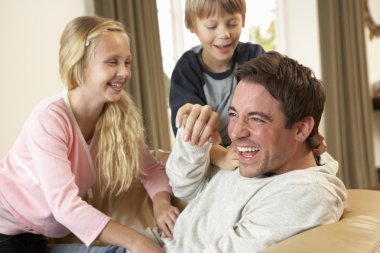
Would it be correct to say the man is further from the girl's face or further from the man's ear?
the girl's face

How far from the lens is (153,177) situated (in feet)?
5.97

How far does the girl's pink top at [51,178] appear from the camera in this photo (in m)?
1.47

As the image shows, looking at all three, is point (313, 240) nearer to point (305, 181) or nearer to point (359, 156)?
point (305, 181)

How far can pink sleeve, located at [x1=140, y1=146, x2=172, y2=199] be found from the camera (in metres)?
1.79

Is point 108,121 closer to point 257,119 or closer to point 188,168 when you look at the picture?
point 188,168

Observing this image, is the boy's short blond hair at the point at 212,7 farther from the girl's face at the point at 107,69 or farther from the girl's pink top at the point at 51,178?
the girl's pink top at the point at 51,178

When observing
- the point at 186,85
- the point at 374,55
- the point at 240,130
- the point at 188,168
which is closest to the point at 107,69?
the point at 186,85

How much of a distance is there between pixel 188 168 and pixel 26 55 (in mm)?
1776

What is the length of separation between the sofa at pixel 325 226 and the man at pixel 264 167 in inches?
2.3

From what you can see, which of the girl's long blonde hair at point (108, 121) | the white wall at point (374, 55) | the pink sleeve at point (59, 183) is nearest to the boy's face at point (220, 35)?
the girl's long blonde hair at point (108, 121)

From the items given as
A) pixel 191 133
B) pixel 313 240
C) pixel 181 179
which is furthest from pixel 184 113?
pixel 313 240

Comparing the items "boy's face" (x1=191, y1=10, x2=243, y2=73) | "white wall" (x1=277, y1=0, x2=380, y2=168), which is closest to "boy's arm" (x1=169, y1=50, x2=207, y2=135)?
"boy's face" (x1=191, y1=10, x2=243, y2=73)

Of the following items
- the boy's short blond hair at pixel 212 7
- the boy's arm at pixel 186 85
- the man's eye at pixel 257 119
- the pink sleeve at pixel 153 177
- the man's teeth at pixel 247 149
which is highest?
the boy's short blond hair at pixel 212 7

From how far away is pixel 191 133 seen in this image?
1.45 m
